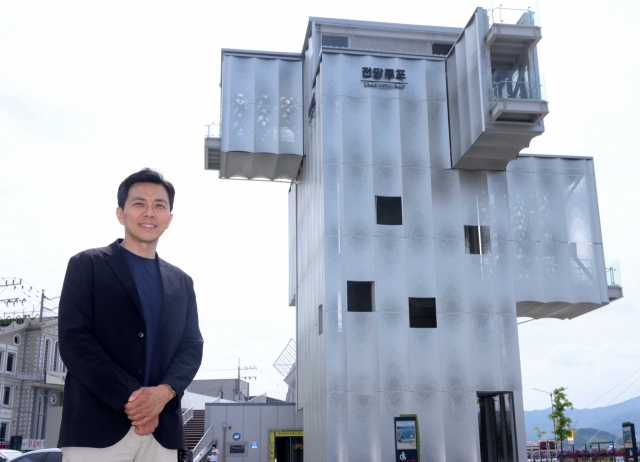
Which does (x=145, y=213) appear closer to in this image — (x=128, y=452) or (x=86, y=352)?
(x=86, y=352)

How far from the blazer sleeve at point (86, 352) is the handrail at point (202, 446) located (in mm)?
31705

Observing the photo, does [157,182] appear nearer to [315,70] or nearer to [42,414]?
[315,70]

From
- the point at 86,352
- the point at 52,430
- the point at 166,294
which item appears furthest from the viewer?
the point at 52,430

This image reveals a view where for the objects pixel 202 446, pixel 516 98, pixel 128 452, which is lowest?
pixel 202 446

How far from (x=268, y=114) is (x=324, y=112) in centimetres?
404

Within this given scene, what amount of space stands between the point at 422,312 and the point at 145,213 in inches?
841

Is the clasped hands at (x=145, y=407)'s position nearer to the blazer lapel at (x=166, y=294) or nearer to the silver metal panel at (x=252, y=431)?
the blazer lapel at (x=166, y=294)

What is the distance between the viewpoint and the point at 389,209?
83.0 ft

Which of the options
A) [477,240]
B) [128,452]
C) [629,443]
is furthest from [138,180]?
[477,240]

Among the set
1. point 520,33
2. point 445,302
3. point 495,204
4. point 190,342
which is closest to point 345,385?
point 445,302

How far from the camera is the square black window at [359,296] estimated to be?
2420 centimetres

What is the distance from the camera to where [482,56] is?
2386 centimetres

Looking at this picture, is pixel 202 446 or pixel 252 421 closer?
pixel 202 446

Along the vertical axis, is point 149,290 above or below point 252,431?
above
